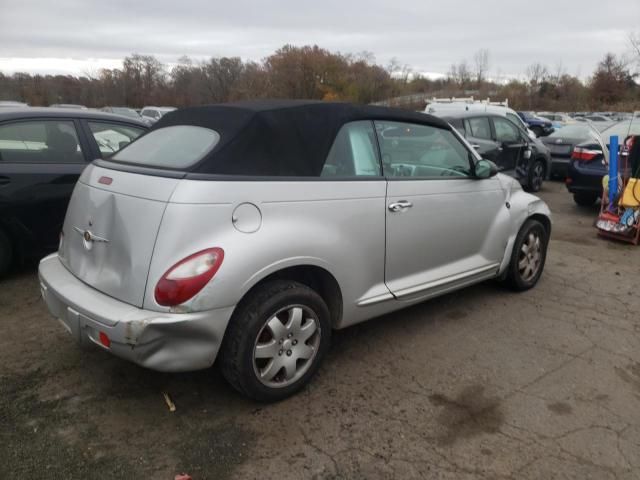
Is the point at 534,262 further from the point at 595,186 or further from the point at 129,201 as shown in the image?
the point at 595,186

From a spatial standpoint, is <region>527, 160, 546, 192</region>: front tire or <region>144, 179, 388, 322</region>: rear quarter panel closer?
<region>144, 179, 388, 322</region>: rear quarter panel

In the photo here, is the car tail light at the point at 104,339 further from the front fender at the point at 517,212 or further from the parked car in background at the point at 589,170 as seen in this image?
the parked car in background at the point at 589,170

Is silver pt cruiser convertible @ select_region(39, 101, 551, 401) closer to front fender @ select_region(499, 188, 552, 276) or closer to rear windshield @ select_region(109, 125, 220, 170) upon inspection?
rear windshield @ select_region(109, 125, 220, 170)

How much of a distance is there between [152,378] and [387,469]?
1.58m

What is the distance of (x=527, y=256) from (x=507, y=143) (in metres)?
5.92

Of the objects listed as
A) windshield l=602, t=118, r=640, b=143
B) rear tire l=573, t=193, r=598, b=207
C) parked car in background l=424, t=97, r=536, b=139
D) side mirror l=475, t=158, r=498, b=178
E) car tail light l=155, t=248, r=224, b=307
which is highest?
parked car in background l=424, t=97, r=536, b=139

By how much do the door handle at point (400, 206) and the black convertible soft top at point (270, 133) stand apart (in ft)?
1.86

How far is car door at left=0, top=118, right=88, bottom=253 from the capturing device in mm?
4516

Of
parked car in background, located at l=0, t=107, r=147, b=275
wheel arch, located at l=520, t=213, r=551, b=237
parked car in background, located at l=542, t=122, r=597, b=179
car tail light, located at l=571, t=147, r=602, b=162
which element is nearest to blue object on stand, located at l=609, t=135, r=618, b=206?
car tail light, located at l=571, t=147, r=602, b=162

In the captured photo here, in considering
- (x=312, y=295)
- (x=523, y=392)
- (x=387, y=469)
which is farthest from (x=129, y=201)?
(x=523, y=392)

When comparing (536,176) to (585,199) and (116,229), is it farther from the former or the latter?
(116,229)

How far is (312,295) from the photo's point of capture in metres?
2.89

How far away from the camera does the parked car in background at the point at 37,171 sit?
4.53m

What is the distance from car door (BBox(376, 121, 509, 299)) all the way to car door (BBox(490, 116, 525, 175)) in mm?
6010
